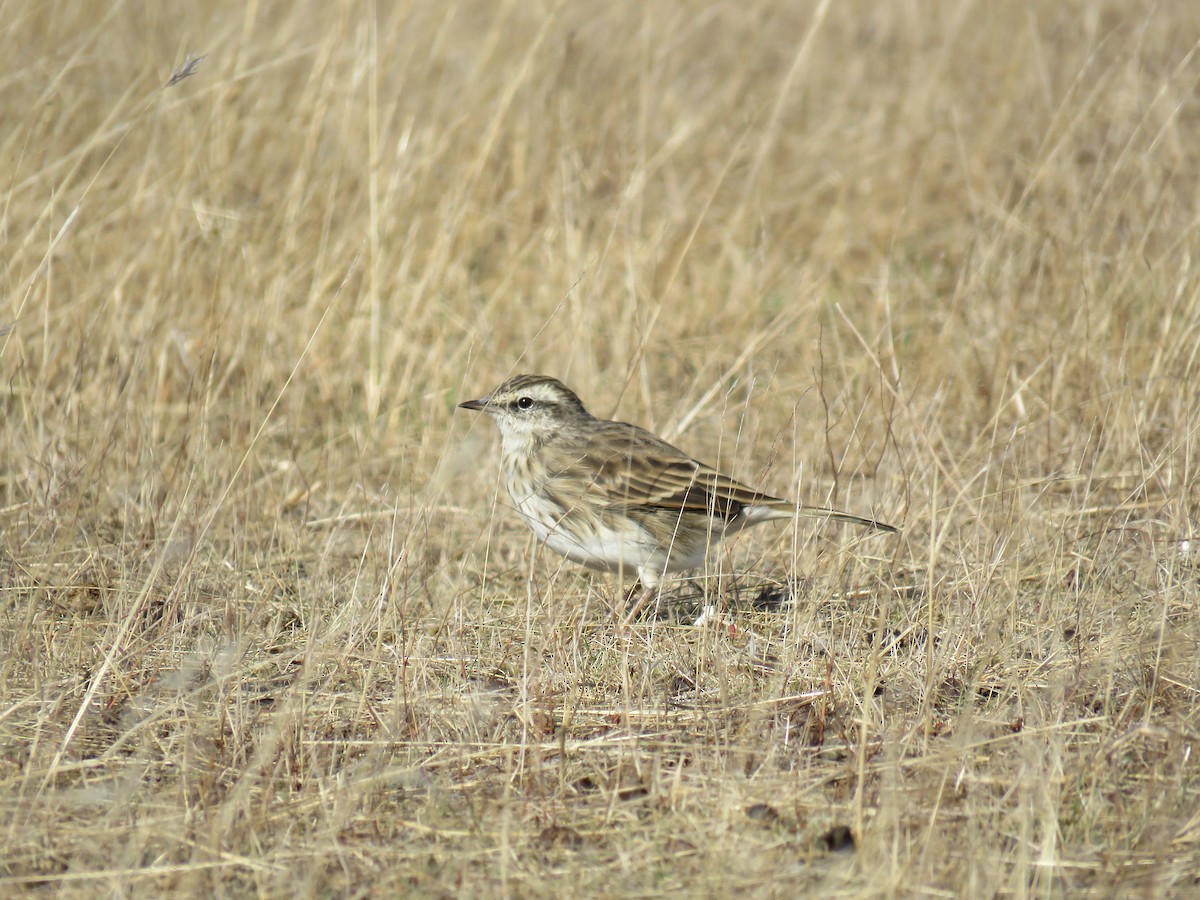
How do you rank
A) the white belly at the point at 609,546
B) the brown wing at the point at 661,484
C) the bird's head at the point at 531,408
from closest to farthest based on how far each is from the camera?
the white belly at the point at 609,546
the brown wing at the point at 661,484
the bird's head at the point at 531,408

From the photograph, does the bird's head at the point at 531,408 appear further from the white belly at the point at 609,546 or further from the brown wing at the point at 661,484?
the white belly at the point at 609,546

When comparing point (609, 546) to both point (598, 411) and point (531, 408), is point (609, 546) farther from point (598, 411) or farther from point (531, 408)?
point (598, 411)

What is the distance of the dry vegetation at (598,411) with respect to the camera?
4.07 meters

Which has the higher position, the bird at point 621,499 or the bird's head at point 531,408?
the bird's head at point 531,408

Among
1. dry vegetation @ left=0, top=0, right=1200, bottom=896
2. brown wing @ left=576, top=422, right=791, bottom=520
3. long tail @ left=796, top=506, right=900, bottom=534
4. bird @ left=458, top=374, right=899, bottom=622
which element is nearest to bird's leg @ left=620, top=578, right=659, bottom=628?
bird @ left=458, top=374, right=899, bottom=622

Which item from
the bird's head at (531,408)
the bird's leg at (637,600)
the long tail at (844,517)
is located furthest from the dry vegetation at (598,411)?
the bird's head at (531,408)

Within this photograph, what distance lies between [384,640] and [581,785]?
59.4 inches

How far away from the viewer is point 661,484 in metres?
6.37

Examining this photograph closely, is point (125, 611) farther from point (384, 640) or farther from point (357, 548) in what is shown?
point (357, 548)

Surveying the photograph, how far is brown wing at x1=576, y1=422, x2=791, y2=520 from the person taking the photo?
6.25m

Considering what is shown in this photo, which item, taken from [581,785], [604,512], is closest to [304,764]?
[581,785]

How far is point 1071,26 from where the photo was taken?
37.6 feet

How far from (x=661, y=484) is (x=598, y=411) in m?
2.08

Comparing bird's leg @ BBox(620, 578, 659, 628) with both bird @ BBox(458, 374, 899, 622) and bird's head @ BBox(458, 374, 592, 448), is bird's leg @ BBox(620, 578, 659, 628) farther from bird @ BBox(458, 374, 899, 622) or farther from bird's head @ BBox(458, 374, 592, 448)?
bird's head @ BBox(458, 374, 592, 448)
